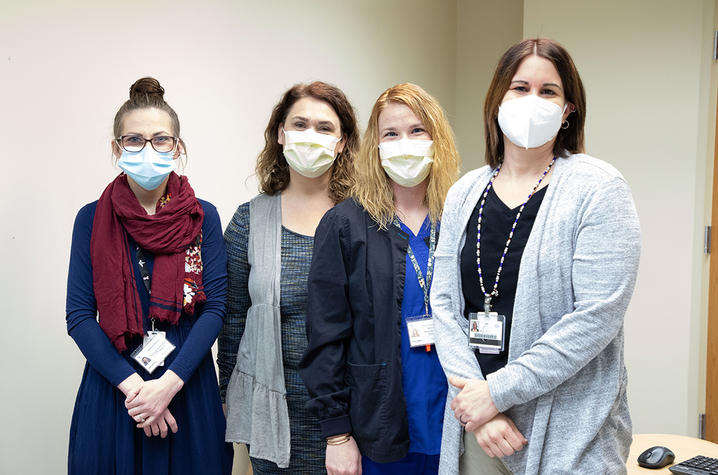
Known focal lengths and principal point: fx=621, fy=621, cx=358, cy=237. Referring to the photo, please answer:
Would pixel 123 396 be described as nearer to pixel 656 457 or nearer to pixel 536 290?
pixel 536 290

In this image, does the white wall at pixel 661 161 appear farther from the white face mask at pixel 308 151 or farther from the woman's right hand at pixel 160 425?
the woman's right hand at pixel 160 425

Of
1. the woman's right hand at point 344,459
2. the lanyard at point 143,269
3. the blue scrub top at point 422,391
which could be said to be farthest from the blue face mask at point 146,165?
the woman's right hand at point 344,459

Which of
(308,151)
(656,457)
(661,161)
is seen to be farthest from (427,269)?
(661,161)

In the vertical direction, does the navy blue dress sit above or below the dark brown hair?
below

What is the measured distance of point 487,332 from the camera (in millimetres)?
1376

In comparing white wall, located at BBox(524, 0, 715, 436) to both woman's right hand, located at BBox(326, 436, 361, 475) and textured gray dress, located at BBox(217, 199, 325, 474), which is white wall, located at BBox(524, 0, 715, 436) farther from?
woman's right hand, located at BBox(326, 436, 361, 475)

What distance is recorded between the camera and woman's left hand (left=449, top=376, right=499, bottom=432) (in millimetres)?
1316

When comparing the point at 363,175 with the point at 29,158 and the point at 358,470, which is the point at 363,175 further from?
the point at 29,158

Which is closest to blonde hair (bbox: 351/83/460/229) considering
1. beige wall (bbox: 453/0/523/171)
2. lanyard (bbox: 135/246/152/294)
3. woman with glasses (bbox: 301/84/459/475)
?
woman with glasses (bbox: 301/84/459/475)

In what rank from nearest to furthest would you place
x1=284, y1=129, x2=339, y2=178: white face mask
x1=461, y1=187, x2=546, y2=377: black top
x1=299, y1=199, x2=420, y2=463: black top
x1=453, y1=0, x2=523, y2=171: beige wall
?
x1=461, y1=187, x2=546, y2=377: black top → x1=299, y1=199, x2=420, y2=463: black top → x1=284, y1=129, x2=339, y2=178: white face mask → x1=453, y1=0, x2=523, y2=171: beige wall

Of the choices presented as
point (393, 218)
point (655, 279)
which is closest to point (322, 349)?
point (393, 218)

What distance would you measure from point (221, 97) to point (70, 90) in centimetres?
70

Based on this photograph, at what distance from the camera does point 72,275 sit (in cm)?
182

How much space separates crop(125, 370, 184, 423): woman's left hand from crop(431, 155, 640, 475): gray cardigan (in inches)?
37.7
